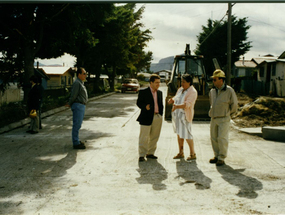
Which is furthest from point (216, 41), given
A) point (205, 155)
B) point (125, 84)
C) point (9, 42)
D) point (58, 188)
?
point (58, 188)

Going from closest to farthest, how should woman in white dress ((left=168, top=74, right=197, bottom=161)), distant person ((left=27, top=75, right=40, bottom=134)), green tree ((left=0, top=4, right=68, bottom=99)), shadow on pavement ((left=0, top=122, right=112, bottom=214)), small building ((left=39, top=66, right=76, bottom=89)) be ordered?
shadow on pavement ((left=0, top=122, right=112, bottom=214)) → woman in white dress ((left=168, top=74, right=197, bottom=161)) → distant person ((left=27, top=75, right=40, bottom=134)) → green tree ((left=0, top=4, right=68, bottom=99)) → small building ((left=39, top=66, right=76, bottom=89))

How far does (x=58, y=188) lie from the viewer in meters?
5.41

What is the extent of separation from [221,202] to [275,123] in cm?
903

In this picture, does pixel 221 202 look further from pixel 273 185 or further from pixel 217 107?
pixel 217 107

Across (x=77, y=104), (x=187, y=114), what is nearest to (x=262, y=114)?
(x=187, y=114)

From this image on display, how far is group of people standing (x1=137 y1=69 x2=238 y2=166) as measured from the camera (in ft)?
22.8

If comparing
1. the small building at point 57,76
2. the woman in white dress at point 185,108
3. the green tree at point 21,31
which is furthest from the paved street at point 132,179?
the small building at point 57,76

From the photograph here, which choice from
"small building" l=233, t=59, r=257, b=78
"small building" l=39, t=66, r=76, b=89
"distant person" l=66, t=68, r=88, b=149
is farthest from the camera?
"small building" l=233, t=59, r=257, b=78

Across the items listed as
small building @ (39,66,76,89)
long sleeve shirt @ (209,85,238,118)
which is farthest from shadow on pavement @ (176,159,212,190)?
small building @ (39,66,76,89)

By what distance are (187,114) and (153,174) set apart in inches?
68.7

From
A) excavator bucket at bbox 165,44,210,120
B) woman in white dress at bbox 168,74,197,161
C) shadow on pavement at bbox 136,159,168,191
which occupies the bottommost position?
shadow on pavement at bbox 136,159,168,191

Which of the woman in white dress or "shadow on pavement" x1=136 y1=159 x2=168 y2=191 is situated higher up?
the woman in white dress

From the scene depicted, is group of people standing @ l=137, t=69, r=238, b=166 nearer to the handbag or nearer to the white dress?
the white dress

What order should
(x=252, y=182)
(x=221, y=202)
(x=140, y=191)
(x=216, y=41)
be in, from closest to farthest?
(x=221, y=202) < (x=140, y=191) < (x=252, y=182) < (x=216, y=41)
